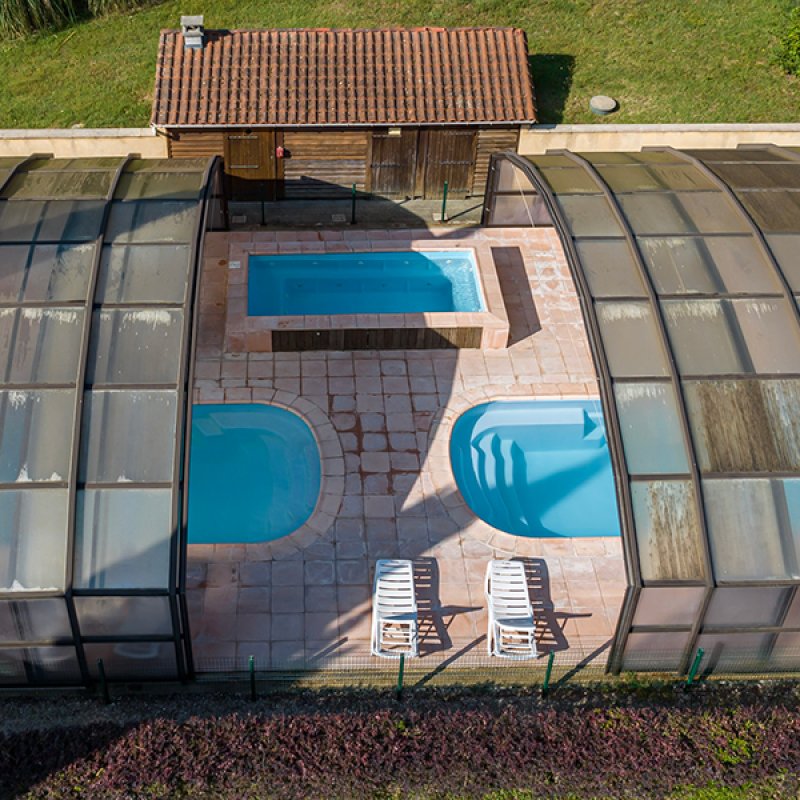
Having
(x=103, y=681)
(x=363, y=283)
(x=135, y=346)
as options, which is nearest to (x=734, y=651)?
(x=103, y=681)

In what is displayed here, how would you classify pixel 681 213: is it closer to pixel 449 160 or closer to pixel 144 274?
pixel 449 160

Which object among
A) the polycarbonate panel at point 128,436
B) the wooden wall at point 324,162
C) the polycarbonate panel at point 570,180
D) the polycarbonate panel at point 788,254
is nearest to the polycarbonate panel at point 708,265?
the polycarbonate panel at point 788,254

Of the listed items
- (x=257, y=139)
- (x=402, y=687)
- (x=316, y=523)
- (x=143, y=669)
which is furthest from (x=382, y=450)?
(x=257, y=139)

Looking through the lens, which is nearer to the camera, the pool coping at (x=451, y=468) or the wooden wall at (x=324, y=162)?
the pool coping at (x=451, y=468)

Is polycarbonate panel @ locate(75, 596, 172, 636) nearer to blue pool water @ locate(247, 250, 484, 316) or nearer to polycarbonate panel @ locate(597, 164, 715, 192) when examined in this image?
blue pool water @ locate(247, 250, 484, 316)

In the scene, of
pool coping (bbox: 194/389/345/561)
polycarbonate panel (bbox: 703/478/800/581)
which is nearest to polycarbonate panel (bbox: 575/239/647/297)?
polycarbonate panel (bbox: 703/478/800/581)

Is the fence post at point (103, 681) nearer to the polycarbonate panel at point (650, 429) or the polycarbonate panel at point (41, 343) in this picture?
the polycarbonate panel at point (41, 343)

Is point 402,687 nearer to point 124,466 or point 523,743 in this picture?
point 523,743
